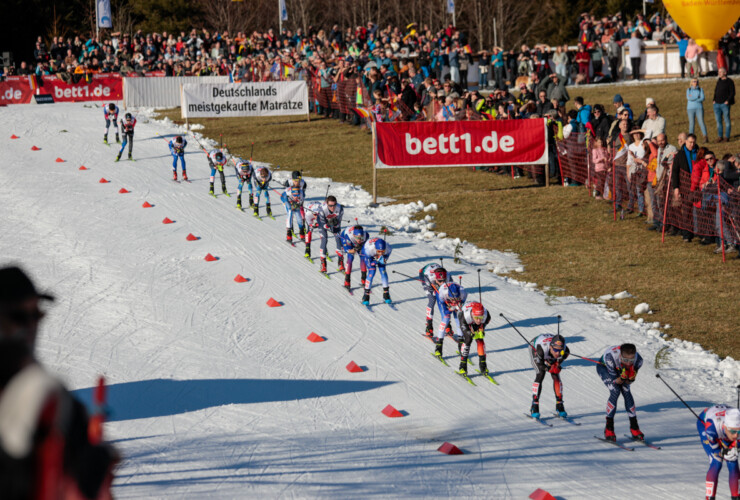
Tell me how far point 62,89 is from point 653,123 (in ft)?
97.5

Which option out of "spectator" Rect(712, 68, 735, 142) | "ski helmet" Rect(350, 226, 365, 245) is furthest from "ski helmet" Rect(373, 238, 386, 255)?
"spectator" Rect(712, 68, 735, 142)

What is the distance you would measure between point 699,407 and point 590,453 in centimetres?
223

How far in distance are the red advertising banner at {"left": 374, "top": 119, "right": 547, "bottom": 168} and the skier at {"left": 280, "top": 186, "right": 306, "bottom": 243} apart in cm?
401

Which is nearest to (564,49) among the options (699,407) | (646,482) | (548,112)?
(548,112)

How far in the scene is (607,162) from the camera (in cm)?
2212

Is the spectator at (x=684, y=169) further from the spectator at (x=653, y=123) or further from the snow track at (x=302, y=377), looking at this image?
the snow track at (x=302, y=377)

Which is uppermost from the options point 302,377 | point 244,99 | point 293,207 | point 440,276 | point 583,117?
point 244,99

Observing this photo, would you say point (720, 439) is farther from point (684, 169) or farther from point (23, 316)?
point (684, 169)

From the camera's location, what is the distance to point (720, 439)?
9523 mm

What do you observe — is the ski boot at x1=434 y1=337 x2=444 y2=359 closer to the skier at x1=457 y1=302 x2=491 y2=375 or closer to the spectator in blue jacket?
the skier at x1=457 y1=302 x2=491 y2=375

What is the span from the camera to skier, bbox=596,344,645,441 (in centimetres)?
1145

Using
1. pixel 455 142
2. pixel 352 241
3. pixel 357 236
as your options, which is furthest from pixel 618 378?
pixel 455 142

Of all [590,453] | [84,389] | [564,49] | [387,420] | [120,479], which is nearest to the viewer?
[120,479]

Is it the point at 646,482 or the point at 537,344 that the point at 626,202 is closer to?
the point at 537,344
